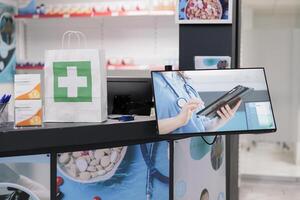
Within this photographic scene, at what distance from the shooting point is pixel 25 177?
5.72 feet

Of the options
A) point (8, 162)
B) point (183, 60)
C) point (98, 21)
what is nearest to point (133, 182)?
point (8, 162)

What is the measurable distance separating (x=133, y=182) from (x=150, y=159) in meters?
0.15

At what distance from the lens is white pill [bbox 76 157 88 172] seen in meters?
1.83

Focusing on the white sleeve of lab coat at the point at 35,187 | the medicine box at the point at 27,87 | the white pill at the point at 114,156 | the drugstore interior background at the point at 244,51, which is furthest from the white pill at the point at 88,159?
the drugstore interior background at the point at 244,51

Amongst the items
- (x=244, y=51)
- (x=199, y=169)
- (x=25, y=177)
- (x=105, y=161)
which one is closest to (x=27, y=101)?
(x=25, y=177)

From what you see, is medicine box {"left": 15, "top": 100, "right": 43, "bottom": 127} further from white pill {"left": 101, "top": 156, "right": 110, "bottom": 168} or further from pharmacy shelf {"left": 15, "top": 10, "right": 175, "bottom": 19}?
pharmacy shelf {"left": 15, "top": 10, "right": 175, "bottom": 19}

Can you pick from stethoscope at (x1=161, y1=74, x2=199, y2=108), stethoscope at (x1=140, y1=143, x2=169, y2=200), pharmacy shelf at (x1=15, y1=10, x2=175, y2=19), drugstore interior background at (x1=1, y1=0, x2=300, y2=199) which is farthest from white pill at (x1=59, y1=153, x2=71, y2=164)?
pharmacy shelf at (x1=15, y1=10, x2=175, y2=19)

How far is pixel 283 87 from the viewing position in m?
6.70

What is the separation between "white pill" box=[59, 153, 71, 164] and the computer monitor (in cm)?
69

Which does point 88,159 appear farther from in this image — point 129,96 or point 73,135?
point 129,96

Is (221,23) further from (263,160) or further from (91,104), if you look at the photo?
(263,160)

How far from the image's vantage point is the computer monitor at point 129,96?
2.40 meters

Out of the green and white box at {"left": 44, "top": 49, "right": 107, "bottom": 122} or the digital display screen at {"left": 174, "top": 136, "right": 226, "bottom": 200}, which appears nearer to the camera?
the green and white box at {"left": 44, "top": 49, "right": 107, "bottom": 122}

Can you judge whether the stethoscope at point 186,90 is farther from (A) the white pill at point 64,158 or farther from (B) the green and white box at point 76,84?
(A) the white pill at point 64,158
